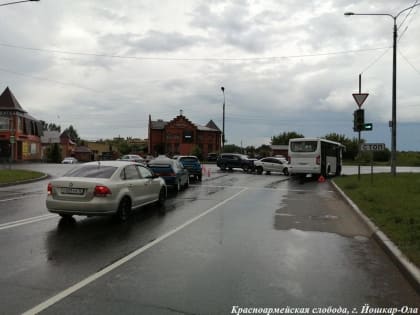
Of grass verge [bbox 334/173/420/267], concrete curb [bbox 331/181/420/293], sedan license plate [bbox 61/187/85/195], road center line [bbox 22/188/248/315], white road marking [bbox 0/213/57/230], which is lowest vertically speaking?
white road marking [bbox 0/213/57/230]

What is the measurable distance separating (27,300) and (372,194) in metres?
12.2

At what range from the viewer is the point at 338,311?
4.51 meters

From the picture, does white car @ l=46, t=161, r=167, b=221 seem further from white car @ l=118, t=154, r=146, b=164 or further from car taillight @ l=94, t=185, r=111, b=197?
white car @ l=118, t=154, r=146, b=164

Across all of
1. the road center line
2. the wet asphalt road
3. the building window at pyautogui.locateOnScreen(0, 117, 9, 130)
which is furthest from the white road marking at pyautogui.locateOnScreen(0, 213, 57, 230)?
the building window at pyautogui.locateOnScreen(0, 117, 9, 130)

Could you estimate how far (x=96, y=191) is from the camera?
927 cm

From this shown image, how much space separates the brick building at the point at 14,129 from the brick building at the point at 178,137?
30805mm

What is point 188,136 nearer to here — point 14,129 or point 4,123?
point 14,129

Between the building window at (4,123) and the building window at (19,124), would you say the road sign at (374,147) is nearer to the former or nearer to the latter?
the building window at (4,123)

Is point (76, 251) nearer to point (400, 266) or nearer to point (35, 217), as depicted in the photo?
point (35, 217)

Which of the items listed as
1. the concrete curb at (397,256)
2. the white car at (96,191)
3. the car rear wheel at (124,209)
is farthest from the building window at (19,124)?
the concrete curb at (397,256)

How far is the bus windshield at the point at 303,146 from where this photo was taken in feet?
96.9

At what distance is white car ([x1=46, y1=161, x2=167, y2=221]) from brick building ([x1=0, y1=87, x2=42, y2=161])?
4856cm

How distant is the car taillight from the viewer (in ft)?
30.5

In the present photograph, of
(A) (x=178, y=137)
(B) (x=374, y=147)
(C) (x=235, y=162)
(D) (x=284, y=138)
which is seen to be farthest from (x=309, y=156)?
(D) (x=284, y=138)
